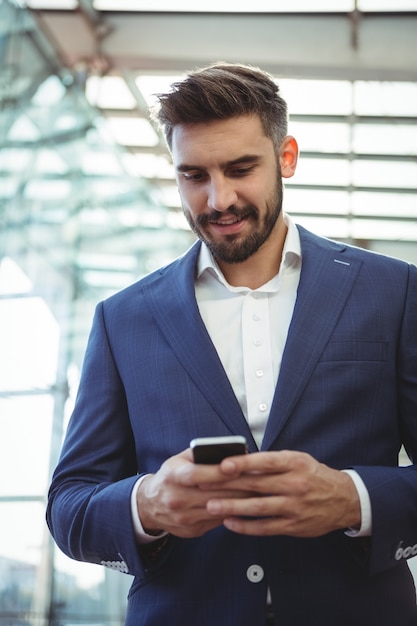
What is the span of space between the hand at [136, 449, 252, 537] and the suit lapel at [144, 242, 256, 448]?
0.29 meters

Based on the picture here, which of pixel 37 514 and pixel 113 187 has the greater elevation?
pixel 113 187

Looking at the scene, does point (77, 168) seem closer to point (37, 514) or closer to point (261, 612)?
point (37, 514)

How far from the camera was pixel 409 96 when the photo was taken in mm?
9836

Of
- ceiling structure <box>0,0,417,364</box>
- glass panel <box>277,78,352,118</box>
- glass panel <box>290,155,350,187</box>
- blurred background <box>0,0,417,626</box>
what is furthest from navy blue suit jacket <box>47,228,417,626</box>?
glass panel <box>290,155,350,187</box>

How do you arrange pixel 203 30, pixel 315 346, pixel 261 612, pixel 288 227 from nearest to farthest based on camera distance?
pixel 261 612, pixel 315 346, pixel 288 227, pixel 203 30

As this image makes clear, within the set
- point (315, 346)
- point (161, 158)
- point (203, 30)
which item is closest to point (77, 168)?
point (203, 30)

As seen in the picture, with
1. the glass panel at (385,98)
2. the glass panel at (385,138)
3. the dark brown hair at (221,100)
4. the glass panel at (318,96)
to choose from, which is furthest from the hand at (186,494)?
the glass panel at (385,138)

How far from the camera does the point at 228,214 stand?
229 centimetres

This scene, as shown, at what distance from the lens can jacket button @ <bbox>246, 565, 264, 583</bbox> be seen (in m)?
1.89

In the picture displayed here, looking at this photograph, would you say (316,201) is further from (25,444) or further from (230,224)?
(230,224)

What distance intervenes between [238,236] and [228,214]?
0.22 ft

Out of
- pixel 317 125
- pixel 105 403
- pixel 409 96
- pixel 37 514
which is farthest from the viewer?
pixel 317 125

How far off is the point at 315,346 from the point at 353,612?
1.98 ft

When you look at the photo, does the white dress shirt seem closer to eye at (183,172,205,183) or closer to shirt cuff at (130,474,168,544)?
shirt cuff at (130,474,168,544)
